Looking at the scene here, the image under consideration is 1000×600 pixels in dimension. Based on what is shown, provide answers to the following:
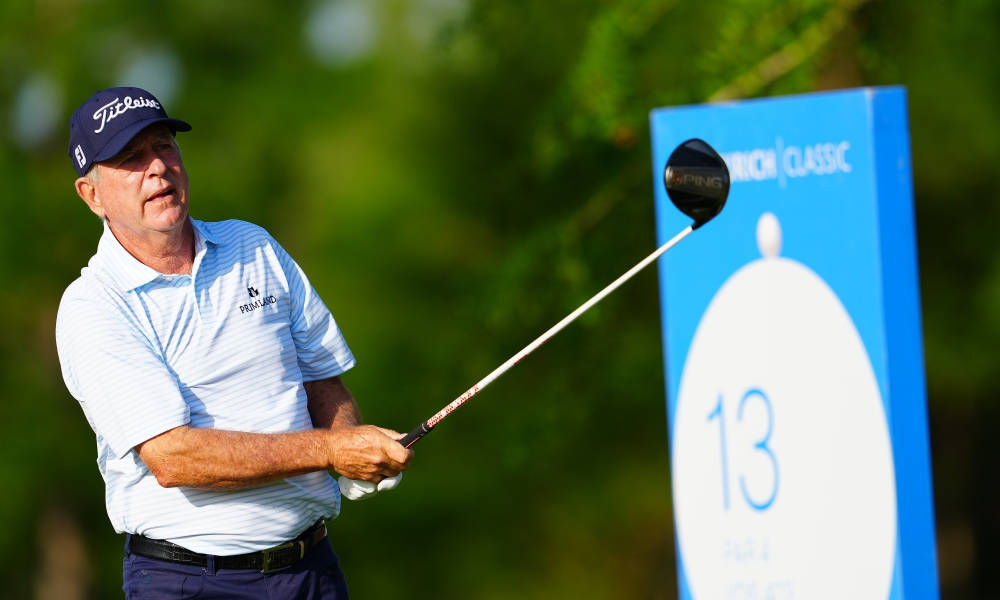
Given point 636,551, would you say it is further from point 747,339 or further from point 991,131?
point 747,339

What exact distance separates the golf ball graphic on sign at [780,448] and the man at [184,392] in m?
1.38

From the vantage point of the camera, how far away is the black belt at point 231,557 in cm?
360

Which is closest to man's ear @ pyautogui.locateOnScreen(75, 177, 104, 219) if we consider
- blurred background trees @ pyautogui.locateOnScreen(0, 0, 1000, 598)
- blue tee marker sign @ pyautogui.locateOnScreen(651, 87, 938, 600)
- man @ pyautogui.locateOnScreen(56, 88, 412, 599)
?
man @ pyautogui.locateOnScreen(56, 88, 412, 599)

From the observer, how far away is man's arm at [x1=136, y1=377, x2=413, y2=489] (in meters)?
3.45

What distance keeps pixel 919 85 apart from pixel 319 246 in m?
5.93

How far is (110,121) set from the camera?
11.7 ft

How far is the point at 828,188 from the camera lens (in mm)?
4227

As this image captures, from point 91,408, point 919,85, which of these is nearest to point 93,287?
point 91,408

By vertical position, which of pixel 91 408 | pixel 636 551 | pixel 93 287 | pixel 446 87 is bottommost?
pixel 636 551

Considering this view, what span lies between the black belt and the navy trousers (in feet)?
0.04

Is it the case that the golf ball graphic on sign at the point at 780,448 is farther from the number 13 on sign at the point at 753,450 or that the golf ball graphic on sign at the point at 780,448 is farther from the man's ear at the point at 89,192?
the man's ear at the point at 89,192

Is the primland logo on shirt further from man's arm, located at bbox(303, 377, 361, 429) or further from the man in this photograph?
man's arm, located at bbox(303, 377, 361, 429)

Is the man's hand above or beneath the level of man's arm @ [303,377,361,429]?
beneath

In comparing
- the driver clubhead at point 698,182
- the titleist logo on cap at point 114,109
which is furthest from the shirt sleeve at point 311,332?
the driver clubhead at point 698,182
